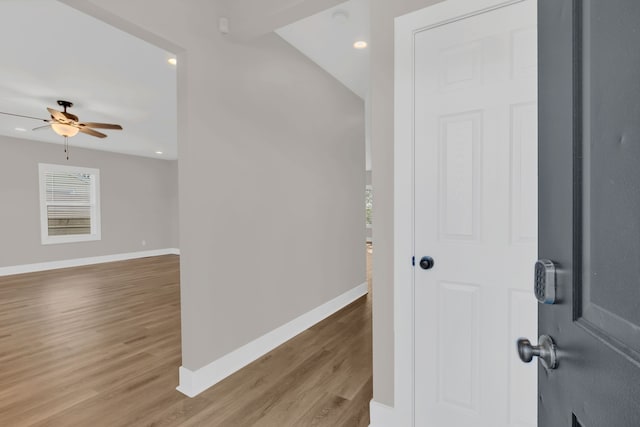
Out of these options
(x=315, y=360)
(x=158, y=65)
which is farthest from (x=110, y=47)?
(x=315, y=360)

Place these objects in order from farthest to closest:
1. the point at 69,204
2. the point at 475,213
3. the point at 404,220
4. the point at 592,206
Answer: the point at 69,204 < the point at 404,220 < the point at 475,213 < the point at 592,206

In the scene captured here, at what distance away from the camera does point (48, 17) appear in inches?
90.7

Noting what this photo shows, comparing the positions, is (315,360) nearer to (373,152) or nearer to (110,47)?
(373,152)

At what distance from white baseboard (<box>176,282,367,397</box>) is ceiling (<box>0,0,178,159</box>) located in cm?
279

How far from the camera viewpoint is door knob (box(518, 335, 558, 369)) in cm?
57

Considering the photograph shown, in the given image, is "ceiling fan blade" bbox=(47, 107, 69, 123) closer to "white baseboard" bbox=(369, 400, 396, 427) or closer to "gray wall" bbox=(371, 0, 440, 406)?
"gray wall" bbox=(371, 0, 440, 406)

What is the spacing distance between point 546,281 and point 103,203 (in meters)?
8.90

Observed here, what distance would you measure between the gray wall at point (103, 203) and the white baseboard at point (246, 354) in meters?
6.44

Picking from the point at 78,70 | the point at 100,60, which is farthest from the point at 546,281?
the point at 78,70

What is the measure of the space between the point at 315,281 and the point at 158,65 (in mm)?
2840

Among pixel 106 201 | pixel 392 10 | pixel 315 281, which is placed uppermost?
pixel 392 10

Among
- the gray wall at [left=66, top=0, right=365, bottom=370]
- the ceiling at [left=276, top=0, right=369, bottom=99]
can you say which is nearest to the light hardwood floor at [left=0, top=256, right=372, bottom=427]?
the gray wall at [left=66, top=0, right=365, bottom=370]

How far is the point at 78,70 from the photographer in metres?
3.16

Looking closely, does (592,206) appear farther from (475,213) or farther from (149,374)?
(149,374)
